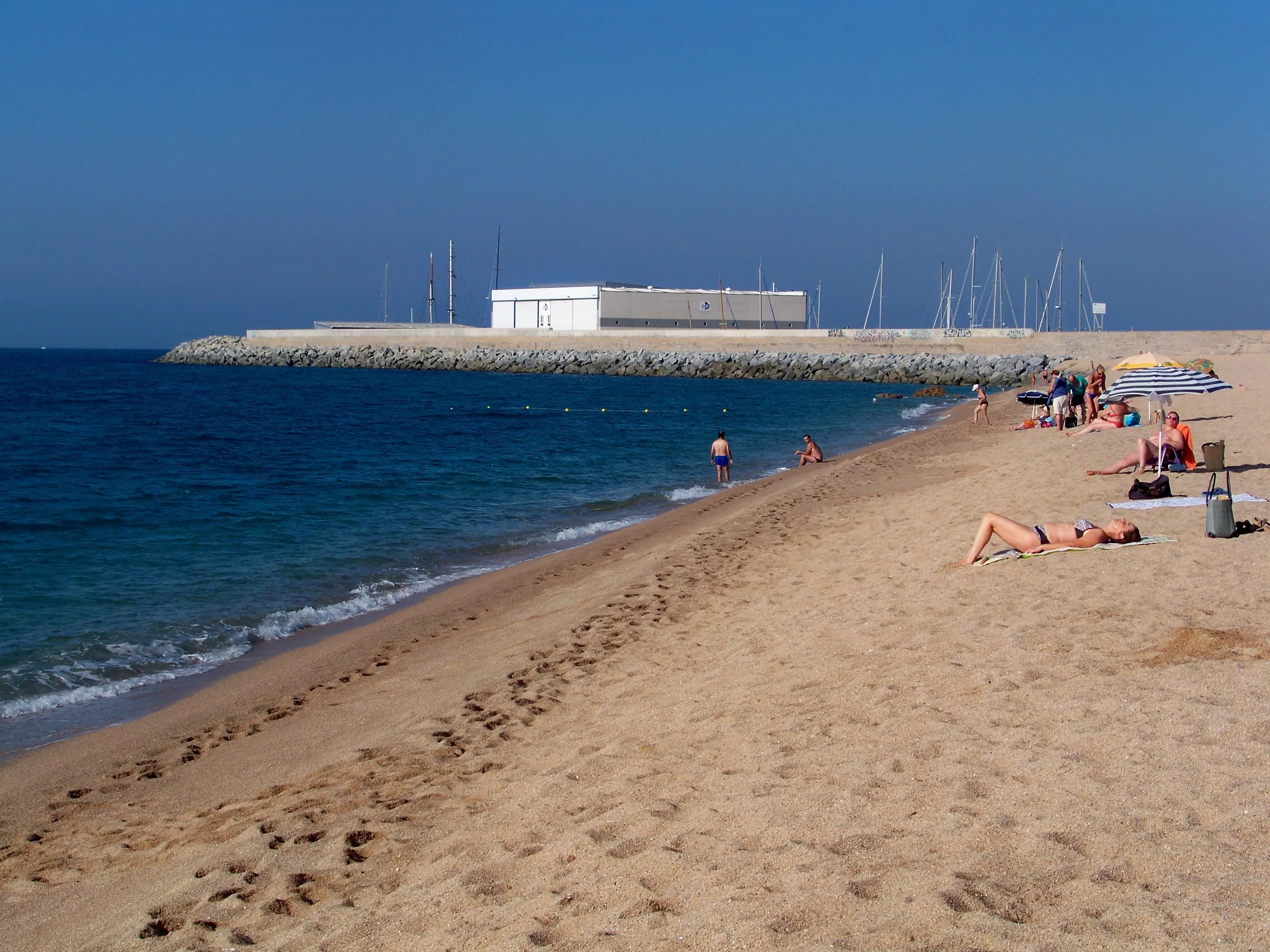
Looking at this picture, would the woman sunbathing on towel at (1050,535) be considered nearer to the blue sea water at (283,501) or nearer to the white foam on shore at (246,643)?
the white foam on shore at (246,643)

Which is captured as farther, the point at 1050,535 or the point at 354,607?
the point at 354,607

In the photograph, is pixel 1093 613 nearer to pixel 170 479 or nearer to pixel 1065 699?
pixel 1065 699

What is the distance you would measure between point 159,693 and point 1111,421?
17456 millimetres

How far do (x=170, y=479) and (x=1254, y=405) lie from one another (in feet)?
77.0

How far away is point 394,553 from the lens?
14414 mm

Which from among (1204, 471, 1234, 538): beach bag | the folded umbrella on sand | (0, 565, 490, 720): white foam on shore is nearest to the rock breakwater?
the folded umbrella on sand

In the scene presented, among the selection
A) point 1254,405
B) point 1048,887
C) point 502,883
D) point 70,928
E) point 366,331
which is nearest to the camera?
point 1048,887

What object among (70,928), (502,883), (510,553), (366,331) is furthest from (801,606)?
(366,331)

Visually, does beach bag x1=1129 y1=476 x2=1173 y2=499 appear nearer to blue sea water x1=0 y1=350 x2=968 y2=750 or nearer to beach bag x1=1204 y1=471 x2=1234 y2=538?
beach bag x1=1204 y1=471 x2=1234 y2=538

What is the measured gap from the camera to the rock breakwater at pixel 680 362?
209 feet

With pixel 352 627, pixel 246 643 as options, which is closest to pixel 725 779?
pixel 352 627

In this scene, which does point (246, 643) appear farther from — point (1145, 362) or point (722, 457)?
point (1145, 362)

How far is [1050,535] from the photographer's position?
8.84 metres

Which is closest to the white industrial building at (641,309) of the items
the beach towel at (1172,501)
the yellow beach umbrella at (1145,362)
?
the yellow beach umbrella at (1145,362)
